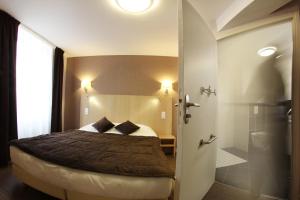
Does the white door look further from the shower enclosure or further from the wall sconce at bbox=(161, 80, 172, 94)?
the wall sconce at bbox=(161, 80, 172, 94)

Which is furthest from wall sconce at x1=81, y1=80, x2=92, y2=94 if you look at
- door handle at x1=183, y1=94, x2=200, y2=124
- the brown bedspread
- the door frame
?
the door frame

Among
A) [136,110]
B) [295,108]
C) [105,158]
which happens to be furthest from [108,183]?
[136,110]

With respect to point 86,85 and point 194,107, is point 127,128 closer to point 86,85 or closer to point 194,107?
point 86,85

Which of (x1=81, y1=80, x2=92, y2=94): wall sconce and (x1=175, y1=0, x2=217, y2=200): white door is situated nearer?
(x1=175, y1=0, x2=217, y2=200): white door

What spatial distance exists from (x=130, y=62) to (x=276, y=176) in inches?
Answer: 133

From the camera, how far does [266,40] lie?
1574 mm

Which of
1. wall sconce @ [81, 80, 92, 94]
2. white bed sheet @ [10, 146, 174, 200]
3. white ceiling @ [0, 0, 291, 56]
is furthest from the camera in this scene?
wall sconce @ [81, 80, 92, 94]

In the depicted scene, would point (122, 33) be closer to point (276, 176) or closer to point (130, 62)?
point (130, 62)

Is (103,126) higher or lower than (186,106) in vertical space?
lower

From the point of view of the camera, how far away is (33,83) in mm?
3141

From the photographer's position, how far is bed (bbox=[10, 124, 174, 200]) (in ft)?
4.32

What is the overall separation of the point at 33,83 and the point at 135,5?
8.50 ft

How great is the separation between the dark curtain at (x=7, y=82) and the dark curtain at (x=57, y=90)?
3.21ft

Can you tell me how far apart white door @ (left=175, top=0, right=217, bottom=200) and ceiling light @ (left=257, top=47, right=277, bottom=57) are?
51cm
